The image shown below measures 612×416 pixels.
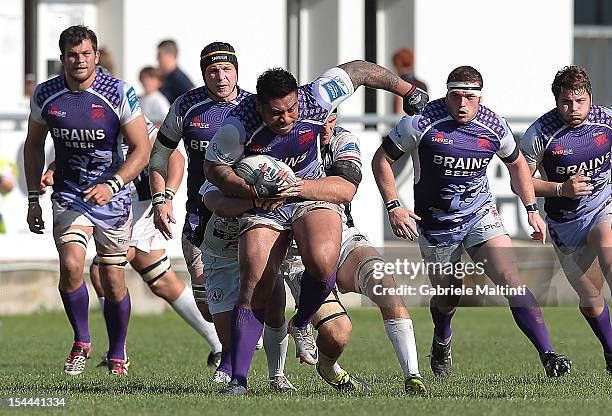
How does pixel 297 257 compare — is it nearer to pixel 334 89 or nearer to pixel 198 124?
pixel 198 124

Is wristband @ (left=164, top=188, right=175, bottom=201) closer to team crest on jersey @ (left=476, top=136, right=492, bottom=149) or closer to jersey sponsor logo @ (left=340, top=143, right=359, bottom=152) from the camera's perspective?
jersey sponsor logo @ (left=340, top=143, right=359, bottom=152)

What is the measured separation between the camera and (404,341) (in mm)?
9336

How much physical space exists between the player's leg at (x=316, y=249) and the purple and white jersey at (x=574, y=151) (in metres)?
2.63

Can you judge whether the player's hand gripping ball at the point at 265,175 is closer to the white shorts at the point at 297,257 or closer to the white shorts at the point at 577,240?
the white shorts at the point at 297,257

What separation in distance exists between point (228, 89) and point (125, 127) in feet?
3.12

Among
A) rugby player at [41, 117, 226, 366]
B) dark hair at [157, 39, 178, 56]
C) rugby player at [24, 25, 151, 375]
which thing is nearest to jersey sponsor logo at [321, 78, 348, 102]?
rugby player at [24, 25, 151, 375]

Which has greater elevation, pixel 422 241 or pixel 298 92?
pixel 298 92

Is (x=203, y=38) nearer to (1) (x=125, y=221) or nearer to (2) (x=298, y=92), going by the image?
(1) (x=125, y=221)

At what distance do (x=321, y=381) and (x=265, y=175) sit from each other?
222 centimetres

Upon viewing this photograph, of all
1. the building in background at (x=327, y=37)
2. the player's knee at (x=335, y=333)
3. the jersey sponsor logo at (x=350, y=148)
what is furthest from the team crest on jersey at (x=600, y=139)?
the building in background at (x=327, y=37)

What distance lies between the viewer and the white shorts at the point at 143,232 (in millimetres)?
12422

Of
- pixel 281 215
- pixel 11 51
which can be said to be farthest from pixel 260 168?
pixel 11 51

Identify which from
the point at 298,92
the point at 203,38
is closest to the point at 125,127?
the point at 298,92

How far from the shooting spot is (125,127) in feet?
36.4
